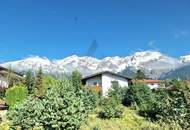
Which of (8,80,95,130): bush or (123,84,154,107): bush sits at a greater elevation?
(123,84,154,107): bush

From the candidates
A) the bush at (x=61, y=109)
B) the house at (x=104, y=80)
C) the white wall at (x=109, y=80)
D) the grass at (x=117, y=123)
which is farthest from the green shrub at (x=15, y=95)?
the house at (x=104, y=80)

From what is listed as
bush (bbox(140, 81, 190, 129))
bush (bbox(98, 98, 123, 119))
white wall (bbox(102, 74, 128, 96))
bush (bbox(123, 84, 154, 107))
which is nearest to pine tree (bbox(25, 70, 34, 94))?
bush (bbox(123, 84, 154, 107))

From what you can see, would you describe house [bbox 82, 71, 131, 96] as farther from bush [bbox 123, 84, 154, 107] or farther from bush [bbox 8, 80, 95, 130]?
bush [bbox 8, 80, 95, 130]

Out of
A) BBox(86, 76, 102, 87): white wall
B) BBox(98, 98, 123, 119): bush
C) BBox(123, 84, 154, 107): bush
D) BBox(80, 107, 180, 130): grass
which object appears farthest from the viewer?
BBox(86, 76, 102, 87): white wall

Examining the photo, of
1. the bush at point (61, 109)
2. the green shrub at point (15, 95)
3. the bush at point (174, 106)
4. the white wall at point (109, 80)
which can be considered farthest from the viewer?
the white wall at point (109, 80)

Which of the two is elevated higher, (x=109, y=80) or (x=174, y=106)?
(x=109, y=80)

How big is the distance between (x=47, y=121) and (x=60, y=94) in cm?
129

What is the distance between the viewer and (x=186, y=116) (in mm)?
16938

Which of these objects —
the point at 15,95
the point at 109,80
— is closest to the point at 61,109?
the point at 15,95

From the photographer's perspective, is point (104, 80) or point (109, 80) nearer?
point (104, 80)

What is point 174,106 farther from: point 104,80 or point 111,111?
point 104,80

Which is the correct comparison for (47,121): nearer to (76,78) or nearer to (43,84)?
(43,84)

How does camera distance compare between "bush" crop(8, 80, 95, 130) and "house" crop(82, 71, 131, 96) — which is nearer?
"bush" crop(8, 80, 95, 130)

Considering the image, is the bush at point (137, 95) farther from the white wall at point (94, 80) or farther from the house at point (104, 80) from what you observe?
the white wall at point (94, 80)
